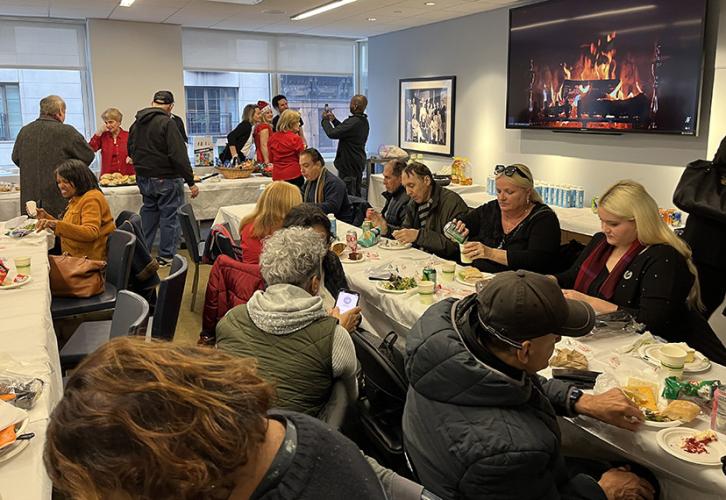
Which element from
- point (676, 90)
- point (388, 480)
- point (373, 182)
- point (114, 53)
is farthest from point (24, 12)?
point (388, 480)

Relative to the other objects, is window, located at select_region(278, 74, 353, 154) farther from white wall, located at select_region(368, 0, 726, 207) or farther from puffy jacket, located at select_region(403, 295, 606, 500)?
puffy jacket, located at select_region(403, 295, 606, 500)

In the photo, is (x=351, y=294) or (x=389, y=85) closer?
(x=351, y=294)

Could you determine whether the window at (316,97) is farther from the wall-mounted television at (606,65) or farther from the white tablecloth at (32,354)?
the white tablecloth at (32,354)

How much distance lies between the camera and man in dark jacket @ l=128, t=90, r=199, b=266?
5566 mm

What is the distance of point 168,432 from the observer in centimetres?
75

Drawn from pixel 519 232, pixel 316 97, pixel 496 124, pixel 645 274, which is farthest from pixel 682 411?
pixel 316 97

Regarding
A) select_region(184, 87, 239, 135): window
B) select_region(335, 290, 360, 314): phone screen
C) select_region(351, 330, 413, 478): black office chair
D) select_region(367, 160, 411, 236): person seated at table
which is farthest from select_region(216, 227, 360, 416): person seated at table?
select_region(184, 87, 239, 135): window

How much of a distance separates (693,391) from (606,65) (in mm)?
3942

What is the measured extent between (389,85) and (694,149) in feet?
Result: 15.8

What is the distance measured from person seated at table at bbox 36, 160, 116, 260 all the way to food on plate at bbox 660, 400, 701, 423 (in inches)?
127

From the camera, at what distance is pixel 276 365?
6.00 feet

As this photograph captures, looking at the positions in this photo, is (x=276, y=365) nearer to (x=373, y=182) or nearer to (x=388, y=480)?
(x=388, y=480)

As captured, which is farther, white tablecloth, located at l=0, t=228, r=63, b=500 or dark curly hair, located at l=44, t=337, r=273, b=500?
white tablecloth, located at l=0, t=228, r=63, b=500

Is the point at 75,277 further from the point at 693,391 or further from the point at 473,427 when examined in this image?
the point at 693,391
